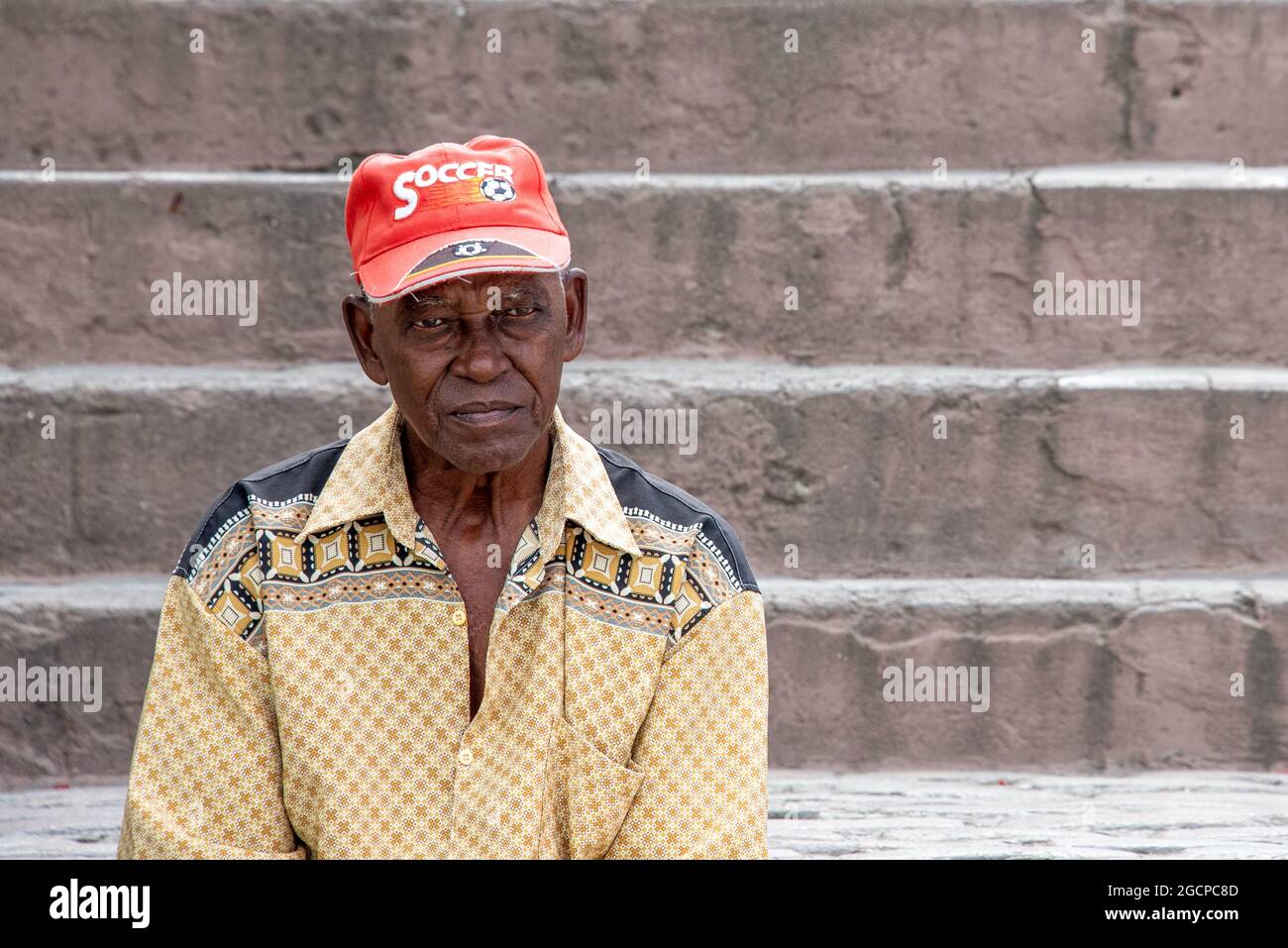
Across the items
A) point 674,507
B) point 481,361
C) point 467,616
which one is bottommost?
point 467,616

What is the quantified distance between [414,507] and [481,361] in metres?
0.29

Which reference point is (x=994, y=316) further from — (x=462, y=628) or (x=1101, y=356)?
(x=462, y=628)

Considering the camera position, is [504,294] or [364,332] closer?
[504,294]

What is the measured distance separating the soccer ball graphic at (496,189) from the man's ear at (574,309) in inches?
6.8

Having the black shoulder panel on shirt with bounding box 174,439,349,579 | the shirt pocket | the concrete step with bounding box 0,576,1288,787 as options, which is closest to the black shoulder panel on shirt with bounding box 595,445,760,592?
the shirt pocket

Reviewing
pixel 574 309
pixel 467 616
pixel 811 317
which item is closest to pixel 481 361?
pixel 574 309

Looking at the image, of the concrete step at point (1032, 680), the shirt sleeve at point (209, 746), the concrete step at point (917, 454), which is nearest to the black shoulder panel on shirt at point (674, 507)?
the shirt sleeve at point (209, 746)

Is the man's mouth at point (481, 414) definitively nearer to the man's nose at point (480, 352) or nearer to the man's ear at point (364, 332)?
the man's nose at point (480, 352)

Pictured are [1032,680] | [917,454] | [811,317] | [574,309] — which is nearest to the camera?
[574,309]

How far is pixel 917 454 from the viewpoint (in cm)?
515

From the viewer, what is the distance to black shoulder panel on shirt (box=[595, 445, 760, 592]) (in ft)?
8.35

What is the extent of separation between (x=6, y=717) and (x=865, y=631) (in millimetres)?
2549

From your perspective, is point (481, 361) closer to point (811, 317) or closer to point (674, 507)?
point (674, 507)

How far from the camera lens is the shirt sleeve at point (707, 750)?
241 cm
